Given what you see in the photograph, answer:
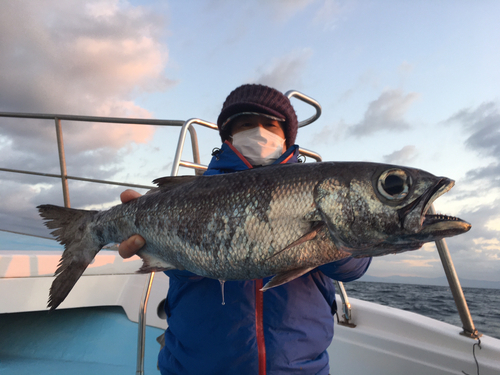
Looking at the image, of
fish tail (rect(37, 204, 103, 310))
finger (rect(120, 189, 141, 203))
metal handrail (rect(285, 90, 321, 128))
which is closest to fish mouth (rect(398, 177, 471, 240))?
finger (rect(120, 189, 141, 203))

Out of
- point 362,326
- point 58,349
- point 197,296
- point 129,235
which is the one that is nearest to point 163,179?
point 129,235

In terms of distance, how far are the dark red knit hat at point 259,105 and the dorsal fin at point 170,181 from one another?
2.67 feet

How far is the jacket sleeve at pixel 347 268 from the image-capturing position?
4.72ft

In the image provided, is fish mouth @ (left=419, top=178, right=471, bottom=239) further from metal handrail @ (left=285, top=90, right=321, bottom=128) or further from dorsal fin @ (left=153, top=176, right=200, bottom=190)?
metal handrail @ (left=285, top=90, right=321, bottom=128)

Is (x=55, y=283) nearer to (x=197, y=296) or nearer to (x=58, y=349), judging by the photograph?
(x=197, y=296)

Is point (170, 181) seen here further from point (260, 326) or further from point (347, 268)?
point (347, 268)

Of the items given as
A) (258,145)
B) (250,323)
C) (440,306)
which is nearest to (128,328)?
(250,323)

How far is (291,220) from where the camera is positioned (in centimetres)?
117

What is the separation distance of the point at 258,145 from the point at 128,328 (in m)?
3.04

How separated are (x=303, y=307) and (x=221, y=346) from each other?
1.51ft

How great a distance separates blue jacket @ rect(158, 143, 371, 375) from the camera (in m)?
1.41

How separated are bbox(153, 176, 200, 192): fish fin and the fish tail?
52 cm

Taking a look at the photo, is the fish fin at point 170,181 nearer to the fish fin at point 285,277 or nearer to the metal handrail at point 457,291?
the fish fin at point 285,277

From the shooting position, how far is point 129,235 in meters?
1.60
